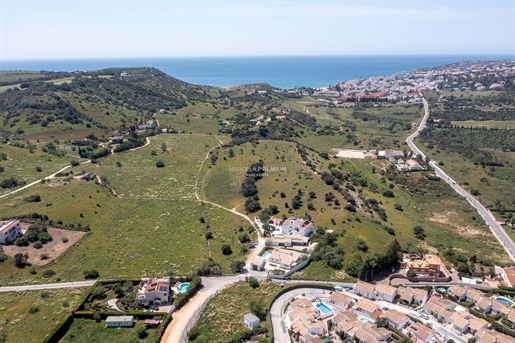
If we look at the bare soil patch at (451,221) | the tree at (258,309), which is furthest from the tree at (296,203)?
the tree at (258,309)

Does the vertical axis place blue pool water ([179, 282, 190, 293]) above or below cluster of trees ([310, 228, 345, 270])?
below

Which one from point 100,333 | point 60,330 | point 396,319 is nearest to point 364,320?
point 396,319

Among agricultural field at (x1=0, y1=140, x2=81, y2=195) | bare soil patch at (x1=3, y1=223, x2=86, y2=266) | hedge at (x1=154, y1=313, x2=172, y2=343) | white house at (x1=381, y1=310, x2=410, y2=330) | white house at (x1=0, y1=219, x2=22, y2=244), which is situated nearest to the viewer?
hedge at (x1=154, y1=313, x2=172, y2=343)

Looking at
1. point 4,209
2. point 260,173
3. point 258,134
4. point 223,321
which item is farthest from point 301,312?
point 258,134

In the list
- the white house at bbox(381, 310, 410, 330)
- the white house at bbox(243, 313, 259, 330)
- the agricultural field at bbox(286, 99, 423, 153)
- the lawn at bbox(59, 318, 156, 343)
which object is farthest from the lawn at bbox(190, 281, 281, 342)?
the agricultural field at bbox(286, 99, 423, 153)

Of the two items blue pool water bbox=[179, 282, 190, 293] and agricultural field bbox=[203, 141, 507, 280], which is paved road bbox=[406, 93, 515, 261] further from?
blue pool water bbox=[179, 282, 190, 293]

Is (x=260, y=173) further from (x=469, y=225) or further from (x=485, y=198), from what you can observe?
(x=485, y=198)
